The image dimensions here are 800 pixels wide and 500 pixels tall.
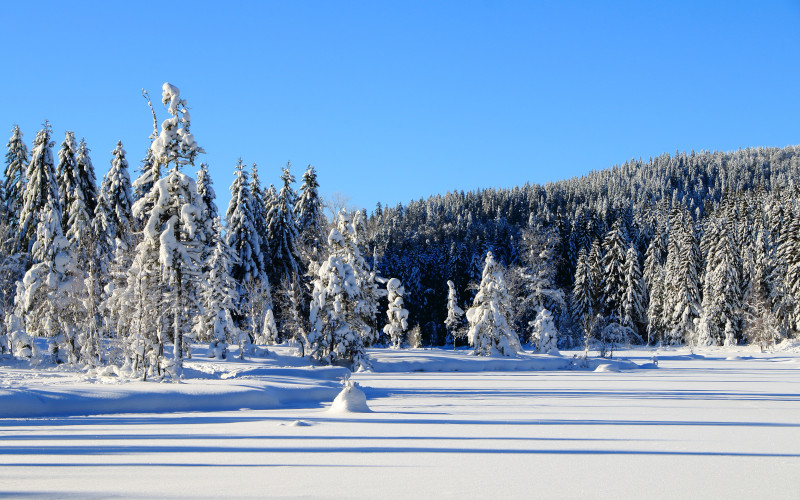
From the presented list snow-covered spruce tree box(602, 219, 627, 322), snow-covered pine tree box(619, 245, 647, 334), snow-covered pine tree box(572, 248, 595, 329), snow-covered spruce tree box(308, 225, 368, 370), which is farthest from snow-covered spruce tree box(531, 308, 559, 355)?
snow-covered spruce tree box(308, 225, 368, 370)

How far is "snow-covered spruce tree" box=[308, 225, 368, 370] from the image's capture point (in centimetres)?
3114

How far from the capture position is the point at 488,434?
32.8ft

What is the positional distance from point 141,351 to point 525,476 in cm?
1667

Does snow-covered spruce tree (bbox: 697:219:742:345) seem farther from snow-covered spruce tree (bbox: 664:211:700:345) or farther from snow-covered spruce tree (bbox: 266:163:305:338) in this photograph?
snow-covered spruce tree (bbox: 266:163:305:338)

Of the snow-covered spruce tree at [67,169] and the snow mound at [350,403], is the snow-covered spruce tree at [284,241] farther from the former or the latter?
the snow mound at [350,403]

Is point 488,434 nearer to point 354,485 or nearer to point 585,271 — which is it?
point 354,485

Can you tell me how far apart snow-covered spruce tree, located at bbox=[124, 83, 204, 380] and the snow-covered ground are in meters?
4.84

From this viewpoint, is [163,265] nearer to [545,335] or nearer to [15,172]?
[15,172]

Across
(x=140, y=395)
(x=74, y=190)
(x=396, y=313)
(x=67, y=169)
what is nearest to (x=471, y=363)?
(x=396, y=313)

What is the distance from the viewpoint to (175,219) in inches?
816

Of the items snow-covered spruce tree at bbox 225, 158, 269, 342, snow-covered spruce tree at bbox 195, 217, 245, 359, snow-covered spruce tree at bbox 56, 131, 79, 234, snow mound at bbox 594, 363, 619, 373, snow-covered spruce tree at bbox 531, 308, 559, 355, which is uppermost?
snow-covered spruce tree at bbox 56, 131, 79, 234

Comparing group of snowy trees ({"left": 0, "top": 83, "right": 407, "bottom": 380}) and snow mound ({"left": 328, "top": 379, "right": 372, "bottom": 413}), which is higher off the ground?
group of snowy trees ({"left": 0, "top": 83, "right": 407, "bottom": 380})

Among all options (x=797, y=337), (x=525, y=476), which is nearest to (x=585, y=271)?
(x=797, y=337)

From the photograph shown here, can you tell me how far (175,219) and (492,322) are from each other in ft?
83.3
